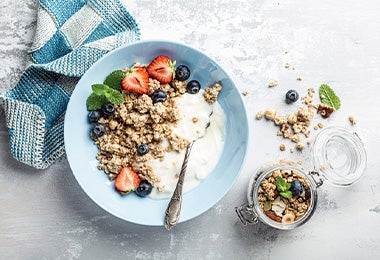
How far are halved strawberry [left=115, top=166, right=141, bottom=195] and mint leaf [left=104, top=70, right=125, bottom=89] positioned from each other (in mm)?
233

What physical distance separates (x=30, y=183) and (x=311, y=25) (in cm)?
97

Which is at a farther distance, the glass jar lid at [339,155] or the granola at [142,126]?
the glass jar lid at [339,155]

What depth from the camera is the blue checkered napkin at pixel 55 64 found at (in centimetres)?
143

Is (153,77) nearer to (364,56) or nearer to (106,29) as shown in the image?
(106,29)

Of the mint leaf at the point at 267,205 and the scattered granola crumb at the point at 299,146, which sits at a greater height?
the scattered granola crumb at the point at 299,146

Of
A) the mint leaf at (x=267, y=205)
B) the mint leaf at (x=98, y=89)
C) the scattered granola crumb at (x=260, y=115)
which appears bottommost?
the mint leaf at (x=267, y=205)


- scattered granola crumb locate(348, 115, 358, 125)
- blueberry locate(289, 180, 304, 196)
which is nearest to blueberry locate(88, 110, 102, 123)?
blueberry locate(289, 180, 304, 196)

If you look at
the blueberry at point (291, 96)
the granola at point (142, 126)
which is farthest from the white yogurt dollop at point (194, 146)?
the blueberry at point (291, 96)

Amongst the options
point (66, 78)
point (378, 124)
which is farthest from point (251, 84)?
point (66, 78)

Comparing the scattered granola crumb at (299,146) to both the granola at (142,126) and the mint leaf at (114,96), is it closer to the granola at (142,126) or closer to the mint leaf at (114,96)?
the granola at (142,126)

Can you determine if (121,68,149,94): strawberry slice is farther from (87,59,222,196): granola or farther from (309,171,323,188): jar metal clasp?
(309,171,323,188): jar metal clasp

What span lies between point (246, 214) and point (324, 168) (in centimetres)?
27

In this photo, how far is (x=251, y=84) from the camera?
153cm

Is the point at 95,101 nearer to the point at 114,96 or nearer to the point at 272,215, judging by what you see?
the point at 114,96
